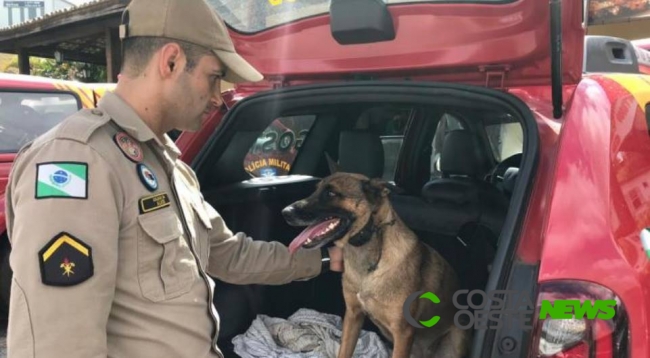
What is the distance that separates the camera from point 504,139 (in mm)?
3584

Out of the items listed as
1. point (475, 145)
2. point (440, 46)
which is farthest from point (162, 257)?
point (475, 145)

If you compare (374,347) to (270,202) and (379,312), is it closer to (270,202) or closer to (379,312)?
(379,312)

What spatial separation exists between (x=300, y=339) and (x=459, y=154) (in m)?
1.28

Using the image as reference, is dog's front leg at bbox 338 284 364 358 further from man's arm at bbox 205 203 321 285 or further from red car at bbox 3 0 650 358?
man's arm at bbox 205 203 321 285

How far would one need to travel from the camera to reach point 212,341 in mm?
1500

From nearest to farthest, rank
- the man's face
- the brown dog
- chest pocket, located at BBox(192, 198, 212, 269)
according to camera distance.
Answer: the man's face, chest pocket, located at BBox(192, 198, 212, 269), the brown dog

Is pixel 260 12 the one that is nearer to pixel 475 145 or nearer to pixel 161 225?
pixel 161 225

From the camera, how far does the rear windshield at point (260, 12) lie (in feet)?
6.60

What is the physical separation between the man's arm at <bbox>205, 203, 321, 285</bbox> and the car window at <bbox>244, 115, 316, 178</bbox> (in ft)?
4.01

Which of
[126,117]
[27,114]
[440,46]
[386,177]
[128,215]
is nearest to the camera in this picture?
[128,215]

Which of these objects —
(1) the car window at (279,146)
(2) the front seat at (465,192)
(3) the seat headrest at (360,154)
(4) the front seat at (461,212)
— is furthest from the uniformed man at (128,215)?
(3) the seat headrest at (360,154)

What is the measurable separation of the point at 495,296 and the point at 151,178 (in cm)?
87

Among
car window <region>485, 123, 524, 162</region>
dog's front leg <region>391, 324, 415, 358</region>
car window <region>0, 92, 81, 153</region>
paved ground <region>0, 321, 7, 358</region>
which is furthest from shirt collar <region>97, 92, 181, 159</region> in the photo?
car window <region>0, 92, 81, 153</region>

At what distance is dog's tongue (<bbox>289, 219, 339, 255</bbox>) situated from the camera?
7.09 feet
